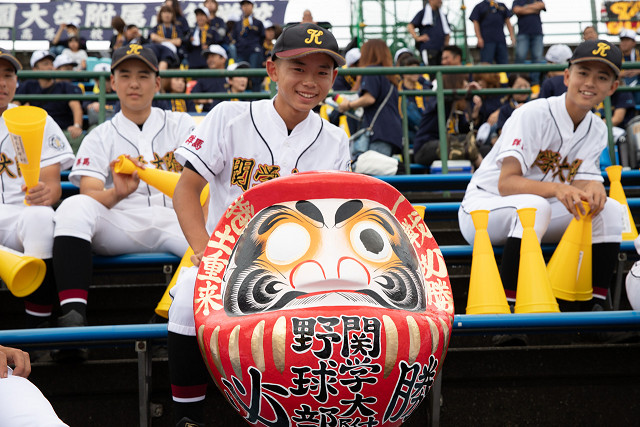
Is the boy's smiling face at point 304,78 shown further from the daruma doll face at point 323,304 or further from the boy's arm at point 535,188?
the boy's arm at point 535,188

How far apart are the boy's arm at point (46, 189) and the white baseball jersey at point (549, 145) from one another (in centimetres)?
174

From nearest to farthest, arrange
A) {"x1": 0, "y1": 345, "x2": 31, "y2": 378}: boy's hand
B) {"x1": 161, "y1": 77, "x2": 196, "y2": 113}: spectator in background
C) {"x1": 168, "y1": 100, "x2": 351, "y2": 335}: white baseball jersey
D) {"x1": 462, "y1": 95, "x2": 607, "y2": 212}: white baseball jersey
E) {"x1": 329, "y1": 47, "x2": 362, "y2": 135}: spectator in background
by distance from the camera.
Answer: {"x1": 0, "y1": 345, "x2": 31, "y2": 378}: boy's hand → {"x1": 168, "y1": 100, "x2": 351, "y2": 335}: white baseball jersey → {"x1": 462, "y1": 95, "x2": 607, "y2": 212}: white baseball jersey → {"x1": 329, "y1": 47, "x2": 362, "y2": 135}: spectator in background → {"x1": 161, "y1": 77, "x2": 196, "y2": 113}: spectator in background

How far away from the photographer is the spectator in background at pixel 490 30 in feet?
26.2

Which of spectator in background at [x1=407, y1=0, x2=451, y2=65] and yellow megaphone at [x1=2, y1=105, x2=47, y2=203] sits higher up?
spectator in background at [x1=407, y1=0, x2=451, y2=65]

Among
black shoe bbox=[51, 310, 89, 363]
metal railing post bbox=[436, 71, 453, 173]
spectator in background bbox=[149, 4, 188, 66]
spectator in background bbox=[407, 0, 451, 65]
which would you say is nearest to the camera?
black shoe bbox=[51, 310, 89, 363]

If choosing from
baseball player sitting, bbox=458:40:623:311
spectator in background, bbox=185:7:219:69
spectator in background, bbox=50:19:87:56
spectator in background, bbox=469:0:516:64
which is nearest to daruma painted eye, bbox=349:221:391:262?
baseball player sitting, bbox=458:40:623:311

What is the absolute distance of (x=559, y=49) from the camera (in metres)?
6.41

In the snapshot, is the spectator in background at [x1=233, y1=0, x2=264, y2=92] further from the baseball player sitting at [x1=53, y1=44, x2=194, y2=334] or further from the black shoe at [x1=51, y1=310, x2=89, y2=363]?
the black shoe at [x1=51, y1=310, x2=89, y2=363]

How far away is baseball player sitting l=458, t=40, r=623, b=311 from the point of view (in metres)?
2.99

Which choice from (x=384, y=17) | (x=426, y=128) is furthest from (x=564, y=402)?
(x=384, y=17)

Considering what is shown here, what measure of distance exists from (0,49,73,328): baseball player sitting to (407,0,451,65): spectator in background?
5.47 meters

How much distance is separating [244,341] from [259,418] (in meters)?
0.19

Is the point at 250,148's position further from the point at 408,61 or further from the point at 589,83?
the point at 408,61

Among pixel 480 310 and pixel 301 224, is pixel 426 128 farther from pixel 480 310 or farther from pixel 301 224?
pixel 301 224
